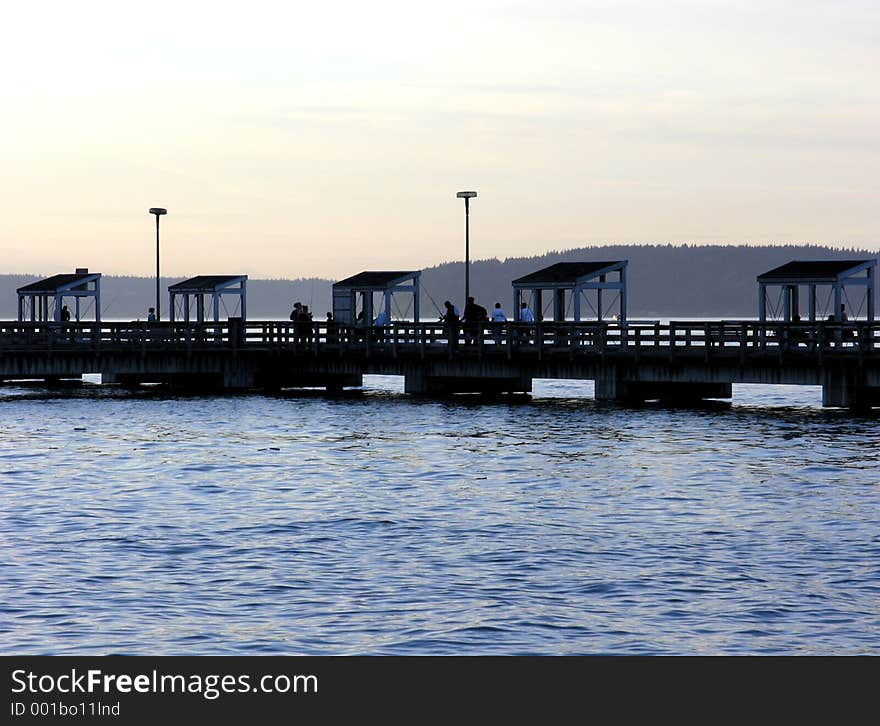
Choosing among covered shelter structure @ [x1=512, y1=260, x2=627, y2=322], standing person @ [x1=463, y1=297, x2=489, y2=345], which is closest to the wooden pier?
standing person @ [x1=463, y1=297, x2=489, y2=345]

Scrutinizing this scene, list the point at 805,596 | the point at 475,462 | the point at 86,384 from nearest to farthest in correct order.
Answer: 1. the point at 805,596
2. the point at 475,462
3. the point at 86,384

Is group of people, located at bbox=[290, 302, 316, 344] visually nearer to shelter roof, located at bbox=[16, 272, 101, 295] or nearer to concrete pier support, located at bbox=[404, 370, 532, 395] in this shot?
concrete pier support, located at bbox=[404, 370, 532, 395]

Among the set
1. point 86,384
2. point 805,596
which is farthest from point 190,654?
point 86,384

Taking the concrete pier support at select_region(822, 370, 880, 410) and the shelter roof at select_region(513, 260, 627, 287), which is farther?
the shelter roof at select_region(513, 260, 627, 287)

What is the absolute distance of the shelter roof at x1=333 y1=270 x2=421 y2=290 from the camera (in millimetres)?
53688

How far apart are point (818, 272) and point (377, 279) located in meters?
16.5

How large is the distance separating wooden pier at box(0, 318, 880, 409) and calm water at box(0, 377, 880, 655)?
2.02 m

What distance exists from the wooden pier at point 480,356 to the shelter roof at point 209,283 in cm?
234

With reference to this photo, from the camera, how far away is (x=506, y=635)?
1602 cm

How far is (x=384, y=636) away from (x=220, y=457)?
19178mm

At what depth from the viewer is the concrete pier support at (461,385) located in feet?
171

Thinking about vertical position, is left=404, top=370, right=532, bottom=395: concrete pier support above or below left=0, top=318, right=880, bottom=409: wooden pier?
below

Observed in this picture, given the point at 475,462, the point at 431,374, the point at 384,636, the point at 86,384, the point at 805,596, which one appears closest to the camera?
the point at 384,636
